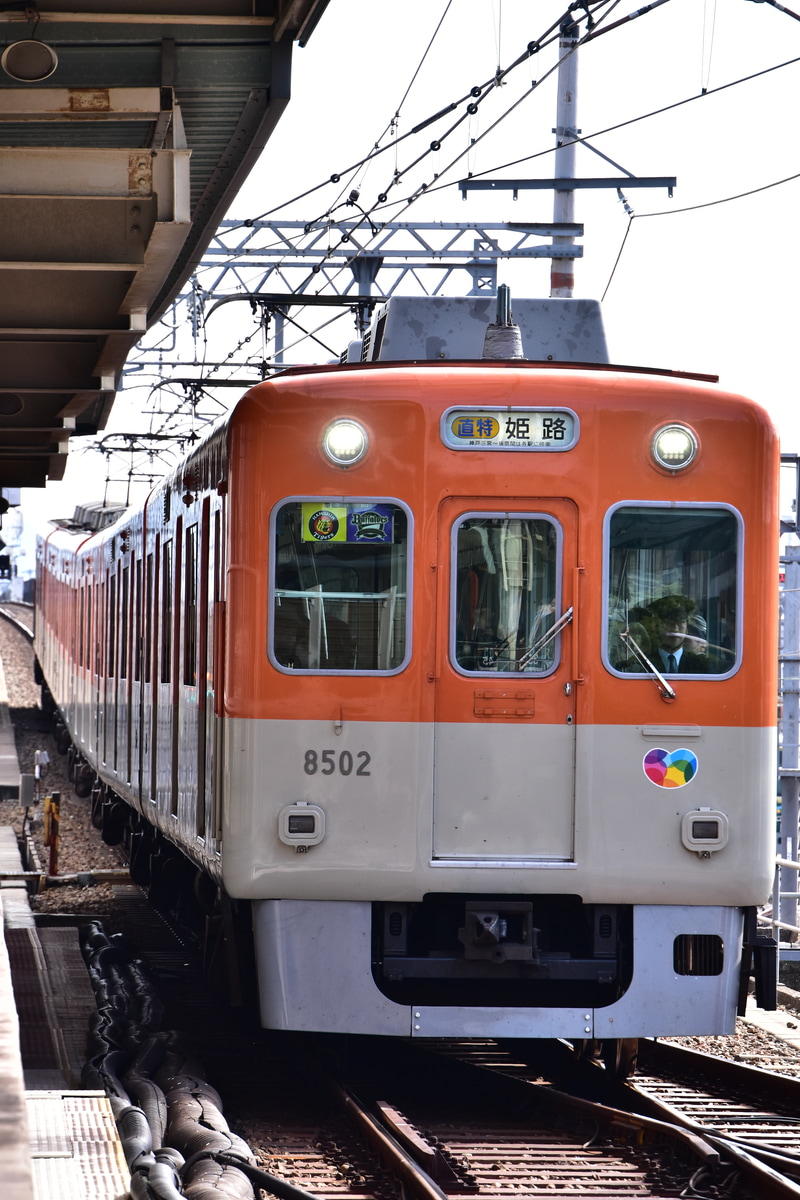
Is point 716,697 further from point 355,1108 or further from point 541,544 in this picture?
point 355,1108

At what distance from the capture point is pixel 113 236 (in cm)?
712

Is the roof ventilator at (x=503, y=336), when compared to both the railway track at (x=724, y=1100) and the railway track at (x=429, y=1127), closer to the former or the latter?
the railway track at (x=429, y=1127)

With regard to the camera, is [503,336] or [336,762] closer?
[336,762]

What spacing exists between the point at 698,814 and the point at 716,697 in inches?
18.2

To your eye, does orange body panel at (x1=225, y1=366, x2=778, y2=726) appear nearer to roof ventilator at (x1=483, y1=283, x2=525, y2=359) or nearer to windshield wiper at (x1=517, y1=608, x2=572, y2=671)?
windshield wiper at (x1=517, y1=608, x2=572, y2=671)

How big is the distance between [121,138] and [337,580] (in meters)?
2.05

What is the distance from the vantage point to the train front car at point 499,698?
20.7 feet

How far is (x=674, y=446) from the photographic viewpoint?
6.51 m

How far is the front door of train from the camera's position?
636 cm

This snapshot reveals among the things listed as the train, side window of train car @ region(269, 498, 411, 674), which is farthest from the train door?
side window of train car @ region(269, 498, 411, 674)

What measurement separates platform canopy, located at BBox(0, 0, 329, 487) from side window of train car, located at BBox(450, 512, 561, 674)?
5.67ft

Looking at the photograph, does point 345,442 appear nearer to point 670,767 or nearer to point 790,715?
point 670,767

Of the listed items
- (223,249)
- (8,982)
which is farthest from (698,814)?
(223,249)

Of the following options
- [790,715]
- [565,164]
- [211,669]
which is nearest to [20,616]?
[790,715]
